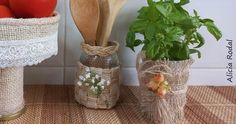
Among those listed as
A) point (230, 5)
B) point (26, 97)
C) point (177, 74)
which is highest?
point (230, 5)

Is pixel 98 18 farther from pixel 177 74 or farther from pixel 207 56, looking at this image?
pixel 207 56

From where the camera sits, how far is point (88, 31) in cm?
71

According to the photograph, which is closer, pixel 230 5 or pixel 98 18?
pixel 98 18

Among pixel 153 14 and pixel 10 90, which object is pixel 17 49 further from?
pixel 153 14

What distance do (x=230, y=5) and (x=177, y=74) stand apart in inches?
13.7

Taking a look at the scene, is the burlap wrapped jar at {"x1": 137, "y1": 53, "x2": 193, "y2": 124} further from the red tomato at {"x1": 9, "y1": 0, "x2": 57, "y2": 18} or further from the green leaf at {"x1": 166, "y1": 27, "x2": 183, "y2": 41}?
the red tomato at {"x1": 9, "y1": 0, "x2": 57, "y2": 18}

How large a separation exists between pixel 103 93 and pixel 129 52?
0.18 metres

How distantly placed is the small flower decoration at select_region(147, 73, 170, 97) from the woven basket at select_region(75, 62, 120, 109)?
11 centimetres

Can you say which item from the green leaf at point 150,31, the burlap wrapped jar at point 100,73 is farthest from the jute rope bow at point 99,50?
the green leaf at point 150,31

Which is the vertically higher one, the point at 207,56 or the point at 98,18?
the point at 98,18

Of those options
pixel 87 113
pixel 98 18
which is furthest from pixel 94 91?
pixel 98 18

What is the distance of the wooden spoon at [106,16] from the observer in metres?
0.70

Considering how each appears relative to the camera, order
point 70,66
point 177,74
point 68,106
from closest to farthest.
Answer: point 177,74 < point 68,106 < point 70,66

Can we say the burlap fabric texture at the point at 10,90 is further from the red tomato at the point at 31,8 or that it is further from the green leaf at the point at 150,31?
the green leaf at the point at 150,31
